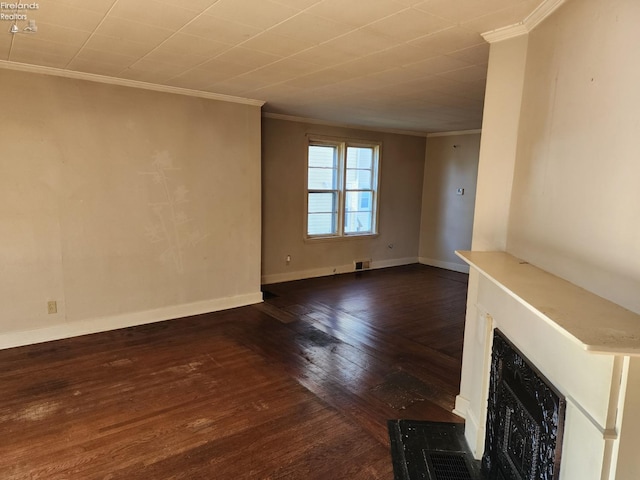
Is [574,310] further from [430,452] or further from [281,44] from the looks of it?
[281,44]

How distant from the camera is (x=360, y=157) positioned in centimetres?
704

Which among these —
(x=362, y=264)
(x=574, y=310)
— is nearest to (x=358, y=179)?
(x=362, y=264)

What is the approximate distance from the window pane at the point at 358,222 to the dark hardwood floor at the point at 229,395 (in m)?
2.60

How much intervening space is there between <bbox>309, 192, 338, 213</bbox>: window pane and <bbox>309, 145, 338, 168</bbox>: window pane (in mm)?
476

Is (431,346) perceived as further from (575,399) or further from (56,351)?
(56,351)

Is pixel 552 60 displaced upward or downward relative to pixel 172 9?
downward

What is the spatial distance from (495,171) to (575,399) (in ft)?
4.71

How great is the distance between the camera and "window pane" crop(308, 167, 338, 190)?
646 cm

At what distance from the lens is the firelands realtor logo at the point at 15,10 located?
2.15 metres

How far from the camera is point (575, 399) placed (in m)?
1.26

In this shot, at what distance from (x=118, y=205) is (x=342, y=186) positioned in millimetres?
3683

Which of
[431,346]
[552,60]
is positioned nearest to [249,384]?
[431,346]

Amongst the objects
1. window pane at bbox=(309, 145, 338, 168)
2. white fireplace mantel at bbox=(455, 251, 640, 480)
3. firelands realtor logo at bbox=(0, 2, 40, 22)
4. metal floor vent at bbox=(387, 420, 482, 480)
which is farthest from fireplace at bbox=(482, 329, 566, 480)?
window pane at bbox=(309, 145, 338, 168)

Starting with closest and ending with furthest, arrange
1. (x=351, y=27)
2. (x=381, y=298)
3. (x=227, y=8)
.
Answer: (x=227, y=8), (x=351, y=27), (x=381, y=298)
